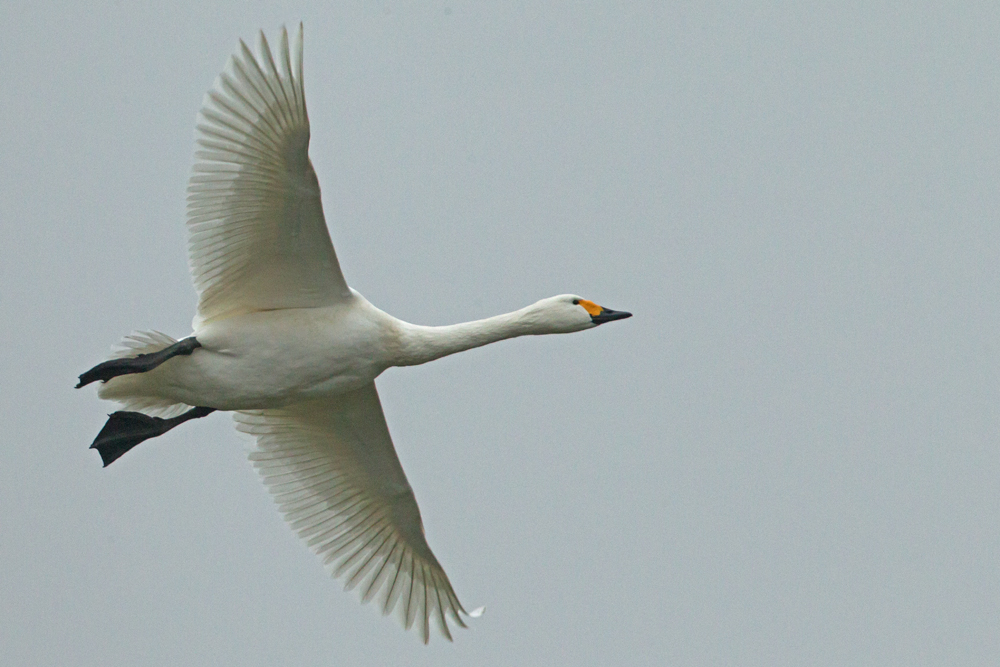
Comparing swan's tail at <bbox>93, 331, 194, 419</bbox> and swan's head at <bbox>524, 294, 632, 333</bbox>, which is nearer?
swan's tail at <bbox>93, 331, 194, 419</bbox>

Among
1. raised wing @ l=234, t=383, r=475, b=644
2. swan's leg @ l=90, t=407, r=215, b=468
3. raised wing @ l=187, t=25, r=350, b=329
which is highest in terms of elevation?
raised wing @ l=187, t=25, r=350, b=329

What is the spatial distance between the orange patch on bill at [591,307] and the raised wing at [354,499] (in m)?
2.28

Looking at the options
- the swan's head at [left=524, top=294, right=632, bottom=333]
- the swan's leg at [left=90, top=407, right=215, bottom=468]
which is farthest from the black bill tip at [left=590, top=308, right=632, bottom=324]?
the swan's leg at [left=90, top=407, right=215, bottom=468]

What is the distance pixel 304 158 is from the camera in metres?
13.7

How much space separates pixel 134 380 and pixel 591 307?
4.44 metres

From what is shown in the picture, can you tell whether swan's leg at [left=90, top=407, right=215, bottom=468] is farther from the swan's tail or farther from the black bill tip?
the black bill tip

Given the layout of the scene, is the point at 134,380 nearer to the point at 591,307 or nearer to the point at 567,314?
the point at 567,314

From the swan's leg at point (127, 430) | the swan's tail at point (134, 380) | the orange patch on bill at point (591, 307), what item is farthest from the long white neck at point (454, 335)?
the swan's leg at point (127, 430)

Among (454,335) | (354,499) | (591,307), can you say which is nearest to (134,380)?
(354,499)

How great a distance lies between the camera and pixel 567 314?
15.4 m

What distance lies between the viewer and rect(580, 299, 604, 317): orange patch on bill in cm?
1553

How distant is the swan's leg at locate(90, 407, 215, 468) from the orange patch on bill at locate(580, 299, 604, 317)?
3746mm

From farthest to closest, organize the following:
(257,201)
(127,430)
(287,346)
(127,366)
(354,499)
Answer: (354,499) → (127,430) → (287,346) → (127,366) → (257,201)

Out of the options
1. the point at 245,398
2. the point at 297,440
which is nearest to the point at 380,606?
the point at 297,440
